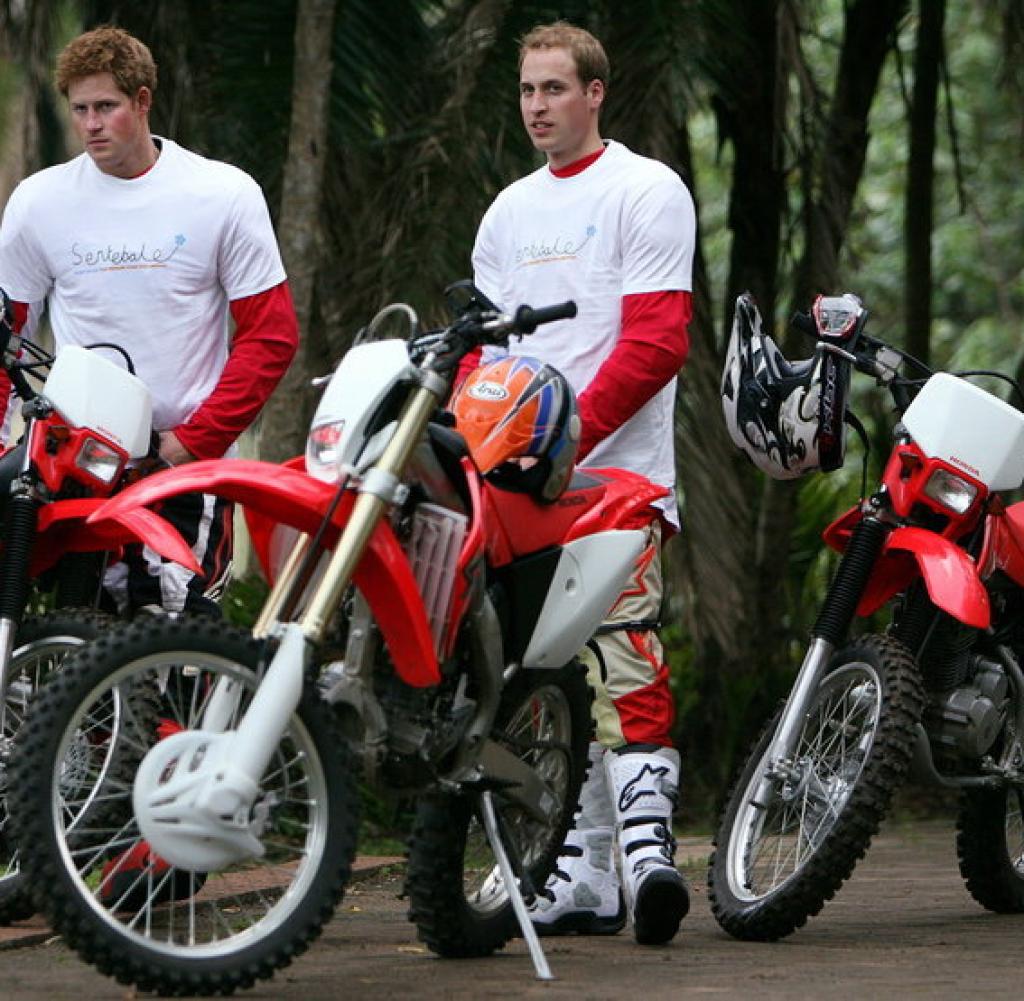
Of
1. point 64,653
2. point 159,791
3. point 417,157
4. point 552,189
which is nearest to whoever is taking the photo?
point 159,791

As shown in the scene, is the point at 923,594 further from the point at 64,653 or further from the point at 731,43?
the point at 731,43

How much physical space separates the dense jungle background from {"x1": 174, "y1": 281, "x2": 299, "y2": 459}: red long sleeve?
2.98 metres

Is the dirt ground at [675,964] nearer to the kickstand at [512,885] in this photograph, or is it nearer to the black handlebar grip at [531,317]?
the kickstand at [512,885]

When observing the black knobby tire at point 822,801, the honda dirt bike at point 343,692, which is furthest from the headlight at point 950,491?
the honda dirt bike at point 343,692

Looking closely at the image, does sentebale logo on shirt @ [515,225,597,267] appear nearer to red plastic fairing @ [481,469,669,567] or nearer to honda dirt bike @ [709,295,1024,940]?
honda dirt bike @ [709,295,1024,940]

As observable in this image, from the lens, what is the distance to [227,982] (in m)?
4.82

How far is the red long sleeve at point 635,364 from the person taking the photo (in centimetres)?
629

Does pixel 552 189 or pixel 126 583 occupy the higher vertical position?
pixel 552 189

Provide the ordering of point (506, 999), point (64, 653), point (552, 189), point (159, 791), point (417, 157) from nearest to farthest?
point (159, 791) < point (506, 999) < point (64, 653) < point (552, 189) < point (417, 157)

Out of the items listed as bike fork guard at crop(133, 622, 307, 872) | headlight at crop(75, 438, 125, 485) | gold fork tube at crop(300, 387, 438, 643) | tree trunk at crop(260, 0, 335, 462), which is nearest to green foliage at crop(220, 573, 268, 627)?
tree trunk at crop(260, 0, 335, 462)

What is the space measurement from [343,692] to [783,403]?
5.94 feet

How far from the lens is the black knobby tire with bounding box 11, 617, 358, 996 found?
473 centimetres

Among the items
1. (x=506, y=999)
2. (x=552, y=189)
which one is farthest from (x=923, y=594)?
(x=506, y=999)

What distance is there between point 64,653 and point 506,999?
162 cm
